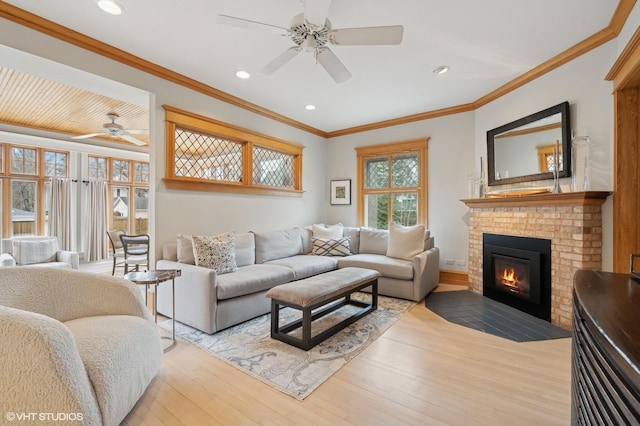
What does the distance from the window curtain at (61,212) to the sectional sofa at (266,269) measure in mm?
4005

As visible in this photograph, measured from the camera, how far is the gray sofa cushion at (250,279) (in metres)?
→ 2.67

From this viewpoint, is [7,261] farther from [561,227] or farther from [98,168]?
[561,227]

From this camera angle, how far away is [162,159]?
3209 millimetres

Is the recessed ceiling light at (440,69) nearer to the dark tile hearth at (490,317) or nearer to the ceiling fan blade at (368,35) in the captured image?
the ceiling fan blade at (368,35)

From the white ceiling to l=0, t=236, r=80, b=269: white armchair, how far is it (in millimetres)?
3599

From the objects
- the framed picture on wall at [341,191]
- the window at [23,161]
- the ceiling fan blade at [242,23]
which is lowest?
the framed picture on wall at [341,191]

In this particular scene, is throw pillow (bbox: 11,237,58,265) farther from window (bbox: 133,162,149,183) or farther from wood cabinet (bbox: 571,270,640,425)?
wood cabinet (bbox: 571,270,640,425)

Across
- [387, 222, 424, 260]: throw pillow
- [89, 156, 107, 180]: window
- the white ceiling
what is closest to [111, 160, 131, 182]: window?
[89, 156, 107, 180]: window

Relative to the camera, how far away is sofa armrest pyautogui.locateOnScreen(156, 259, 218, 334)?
2.56 metres

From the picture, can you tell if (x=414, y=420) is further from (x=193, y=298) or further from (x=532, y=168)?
(x=532, y=168)

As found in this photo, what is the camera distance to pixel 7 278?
5.56 feet

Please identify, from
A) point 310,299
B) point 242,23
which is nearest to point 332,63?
point 242,23

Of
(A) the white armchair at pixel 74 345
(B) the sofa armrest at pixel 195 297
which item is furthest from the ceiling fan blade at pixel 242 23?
(B) the sofa armrest at pixel 195 297

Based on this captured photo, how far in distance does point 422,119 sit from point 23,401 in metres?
5.05
